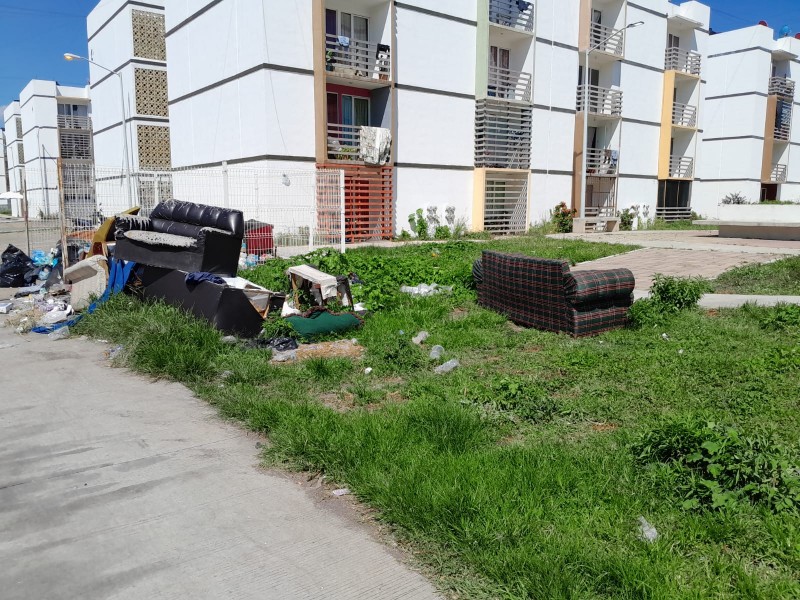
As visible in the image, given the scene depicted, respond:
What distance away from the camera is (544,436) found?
454 cm

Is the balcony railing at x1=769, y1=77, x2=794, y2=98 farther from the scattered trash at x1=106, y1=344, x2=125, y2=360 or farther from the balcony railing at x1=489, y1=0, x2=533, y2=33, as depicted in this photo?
the scattered trash at x1=106, y1=344, x2=125, y2=360

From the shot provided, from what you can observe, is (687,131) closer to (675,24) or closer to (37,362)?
(675,24)

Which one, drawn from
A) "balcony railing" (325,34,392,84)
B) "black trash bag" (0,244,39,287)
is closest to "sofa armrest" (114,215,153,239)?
"black trash bag" (0,244,39,287)

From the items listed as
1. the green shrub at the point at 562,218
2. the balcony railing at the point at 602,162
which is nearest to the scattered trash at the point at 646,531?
the green shrub at the point at 562,218

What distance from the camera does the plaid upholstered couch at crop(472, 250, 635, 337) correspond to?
7488mm

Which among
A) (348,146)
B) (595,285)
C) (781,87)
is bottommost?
(595,285)

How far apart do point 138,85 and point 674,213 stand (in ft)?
99.7

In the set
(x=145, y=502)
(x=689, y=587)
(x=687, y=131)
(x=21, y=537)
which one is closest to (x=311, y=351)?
(x=145, y=502)

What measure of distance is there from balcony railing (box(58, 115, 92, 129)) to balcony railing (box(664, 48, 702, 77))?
Result: 48.9m

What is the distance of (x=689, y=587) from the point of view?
2732 millimetres

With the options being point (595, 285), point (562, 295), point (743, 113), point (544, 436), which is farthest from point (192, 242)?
point (743, 113)

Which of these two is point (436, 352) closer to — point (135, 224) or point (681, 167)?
point (135, 224)

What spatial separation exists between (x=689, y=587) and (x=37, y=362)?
22.2 ft

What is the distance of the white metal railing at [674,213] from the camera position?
3638 cm
